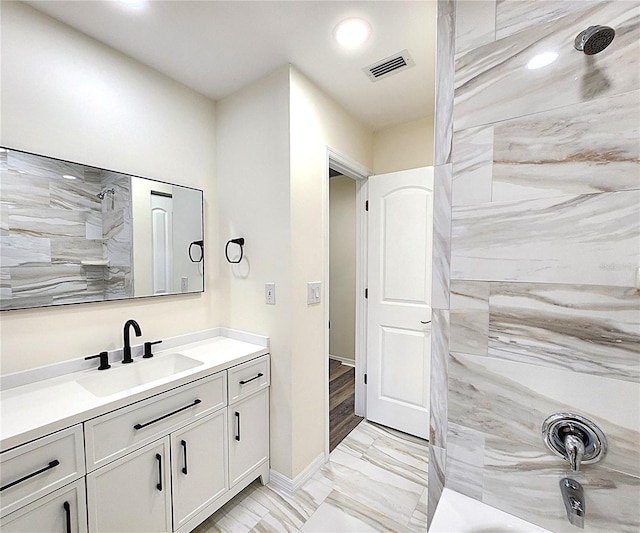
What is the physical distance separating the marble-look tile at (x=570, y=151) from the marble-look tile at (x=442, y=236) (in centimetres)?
12

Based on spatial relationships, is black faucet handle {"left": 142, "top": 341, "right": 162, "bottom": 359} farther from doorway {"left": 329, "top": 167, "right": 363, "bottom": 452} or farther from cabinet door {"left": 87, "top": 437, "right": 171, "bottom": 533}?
doorway {"left": 329, "top": 167, "right": 363, "bottom": 452}

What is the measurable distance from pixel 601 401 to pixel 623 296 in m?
0.30

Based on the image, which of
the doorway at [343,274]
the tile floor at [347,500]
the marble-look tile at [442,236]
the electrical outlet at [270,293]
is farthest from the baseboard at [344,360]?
the marble-look tile at [442,236]

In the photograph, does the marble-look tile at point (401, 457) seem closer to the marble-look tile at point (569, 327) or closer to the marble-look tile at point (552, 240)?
the marble-look tile at point (569, 327)

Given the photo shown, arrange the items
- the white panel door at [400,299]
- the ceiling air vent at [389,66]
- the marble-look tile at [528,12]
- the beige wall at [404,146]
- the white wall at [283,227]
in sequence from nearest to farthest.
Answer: the marble-look tile at [528,12], the ceiling air vent at [389,66], the white wall at [283,227], the white panel door at [400,299], the beige wall at [404,146]

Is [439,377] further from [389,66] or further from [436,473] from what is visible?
[389,66]

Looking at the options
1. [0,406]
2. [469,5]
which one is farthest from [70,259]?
[469,5]

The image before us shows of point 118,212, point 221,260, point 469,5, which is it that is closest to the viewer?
point 469,5

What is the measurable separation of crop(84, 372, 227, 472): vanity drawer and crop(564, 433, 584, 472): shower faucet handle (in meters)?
1.46

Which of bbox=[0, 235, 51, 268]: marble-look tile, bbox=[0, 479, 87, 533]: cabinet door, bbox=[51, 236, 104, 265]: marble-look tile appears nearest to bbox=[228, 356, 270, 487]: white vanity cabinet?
bbox=[0, 479, 87, 533]: cabinet door

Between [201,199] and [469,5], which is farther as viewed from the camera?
[201,199]

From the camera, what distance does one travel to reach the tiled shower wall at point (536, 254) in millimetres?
804

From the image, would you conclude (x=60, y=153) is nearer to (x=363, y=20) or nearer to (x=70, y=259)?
(x=70, y=259)

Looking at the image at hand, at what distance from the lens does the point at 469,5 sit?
1001 mm
